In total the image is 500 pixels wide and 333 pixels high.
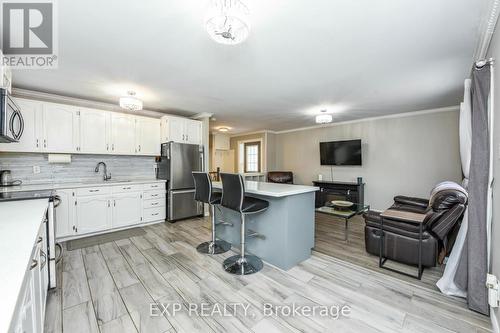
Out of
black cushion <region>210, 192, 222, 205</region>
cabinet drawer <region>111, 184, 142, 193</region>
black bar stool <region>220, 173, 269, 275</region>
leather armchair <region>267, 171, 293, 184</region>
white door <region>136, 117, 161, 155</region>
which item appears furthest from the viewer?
leather armchair <region>267, 171, 293, 184</region>

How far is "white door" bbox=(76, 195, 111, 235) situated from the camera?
11.2 feet

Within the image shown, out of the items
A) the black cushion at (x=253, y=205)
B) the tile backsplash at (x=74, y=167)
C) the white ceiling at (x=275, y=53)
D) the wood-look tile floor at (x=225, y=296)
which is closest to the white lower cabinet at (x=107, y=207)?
the tile backsplash at (x=74, y=167)

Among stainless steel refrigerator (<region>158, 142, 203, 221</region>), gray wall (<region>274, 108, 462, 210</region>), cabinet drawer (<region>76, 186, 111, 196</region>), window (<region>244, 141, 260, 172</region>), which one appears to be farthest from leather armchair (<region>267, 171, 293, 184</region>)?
cabinet drawer (<region>76, 186, 111, 196</region>)

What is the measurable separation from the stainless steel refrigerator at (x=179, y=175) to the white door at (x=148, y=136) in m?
0.17

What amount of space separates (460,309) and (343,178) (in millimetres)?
4140

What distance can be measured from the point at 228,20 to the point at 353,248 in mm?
3174

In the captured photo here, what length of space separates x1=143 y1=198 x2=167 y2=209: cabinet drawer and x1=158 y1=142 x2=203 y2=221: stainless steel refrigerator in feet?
0.33

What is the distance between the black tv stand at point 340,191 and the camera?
5195mm

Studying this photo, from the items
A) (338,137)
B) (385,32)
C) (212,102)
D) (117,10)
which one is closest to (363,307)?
(385,32)

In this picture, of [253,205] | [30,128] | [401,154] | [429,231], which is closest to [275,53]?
[253,205]

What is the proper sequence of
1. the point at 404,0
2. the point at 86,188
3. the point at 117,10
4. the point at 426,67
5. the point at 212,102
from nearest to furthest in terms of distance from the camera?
the point at 404,0 < the point at 117,10 < the point at 426,67 < the point at 86,188 < the point at 212,102

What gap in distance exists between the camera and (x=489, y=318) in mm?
1716

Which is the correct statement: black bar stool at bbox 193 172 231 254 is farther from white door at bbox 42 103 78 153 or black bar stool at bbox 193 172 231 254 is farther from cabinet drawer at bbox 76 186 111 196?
white door at bbox 42 103 78 153

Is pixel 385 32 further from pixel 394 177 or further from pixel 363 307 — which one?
pixel 394 177
